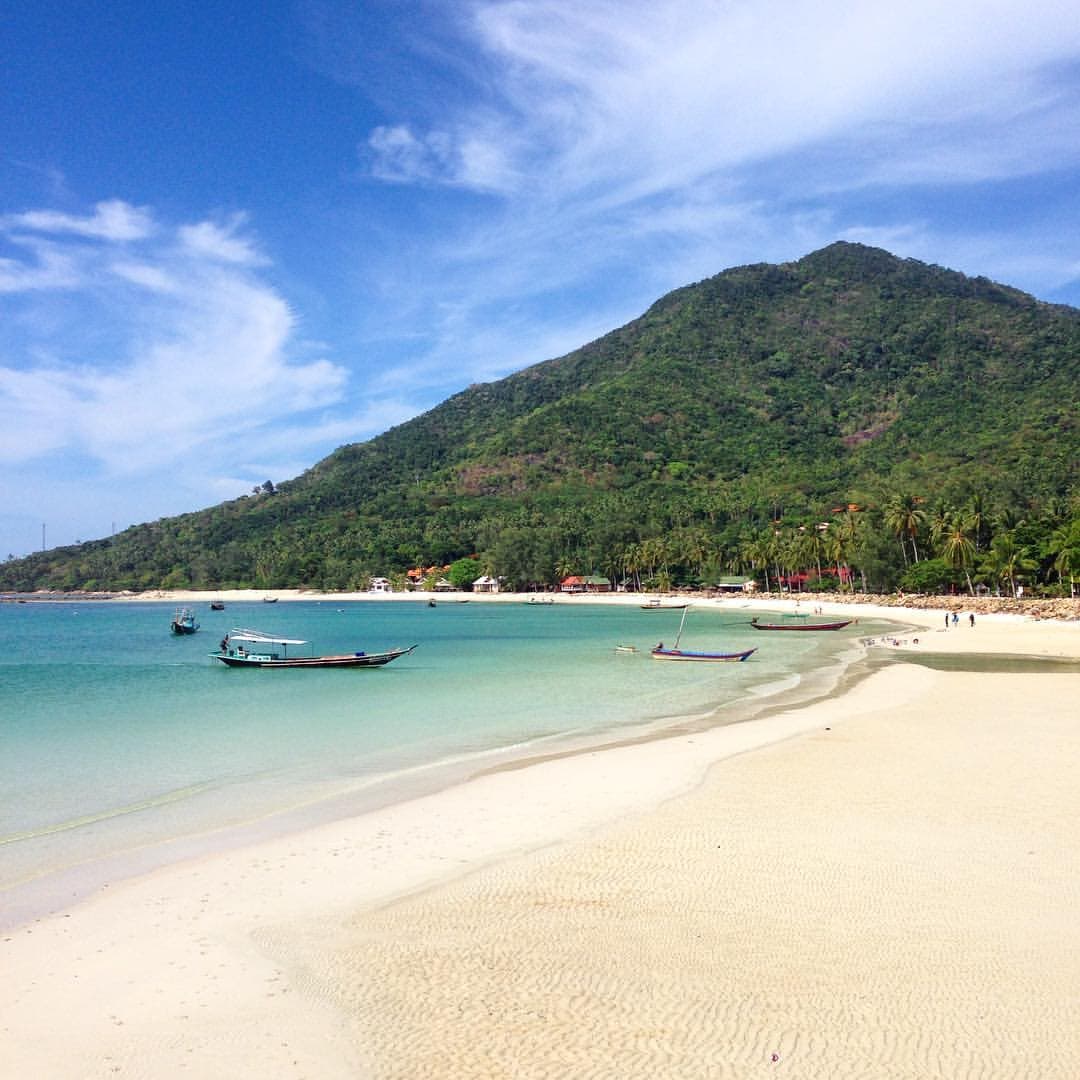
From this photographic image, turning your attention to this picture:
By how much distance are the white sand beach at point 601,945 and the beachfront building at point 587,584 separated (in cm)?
11655

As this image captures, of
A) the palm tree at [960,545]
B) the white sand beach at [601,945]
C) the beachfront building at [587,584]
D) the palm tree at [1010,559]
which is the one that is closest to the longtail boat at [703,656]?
the white sand beach at [601,945]

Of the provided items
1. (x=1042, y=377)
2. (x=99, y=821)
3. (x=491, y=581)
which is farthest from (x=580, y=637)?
(x=1042, y=377)

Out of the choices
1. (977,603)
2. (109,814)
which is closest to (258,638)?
(109,814)

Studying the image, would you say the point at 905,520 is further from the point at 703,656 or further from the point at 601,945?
the point at 601,945

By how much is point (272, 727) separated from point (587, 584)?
359ft

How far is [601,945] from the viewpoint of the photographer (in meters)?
7.57

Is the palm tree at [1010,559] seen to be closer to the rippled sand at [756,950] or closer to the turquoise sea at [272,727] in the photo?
the turquoise sea at [272,727]

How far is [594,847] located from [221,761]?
10.0 m

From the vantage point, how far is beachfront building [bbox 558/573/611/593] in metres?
130

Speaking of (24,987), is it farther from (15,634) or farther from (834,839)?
(15,634)

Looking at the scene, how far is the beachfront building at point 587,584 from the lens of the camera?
13025 cm

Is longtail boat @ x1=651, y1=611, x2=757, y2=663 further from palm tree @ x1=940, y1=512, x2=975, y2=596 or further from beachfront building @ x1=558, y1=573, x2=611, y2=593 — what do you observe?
beachfront building @ x1=558, y1=573, x2=611, y2=593

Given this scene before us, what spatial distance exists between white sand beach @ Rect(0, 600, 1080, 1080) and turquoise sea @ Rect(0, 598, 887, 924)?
5.46 feet

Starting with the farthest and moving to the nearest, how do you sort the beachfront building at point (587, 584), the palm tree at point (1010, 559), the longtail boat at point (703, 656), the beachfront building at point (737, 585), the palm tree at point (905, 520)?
the beachfront building at point (587, 584) → the beachfront building at point (737, 585) → the palm tree at point (905, 520) → the palm tree at point (1010, 559) → the longtail boat at point (703, 656)
